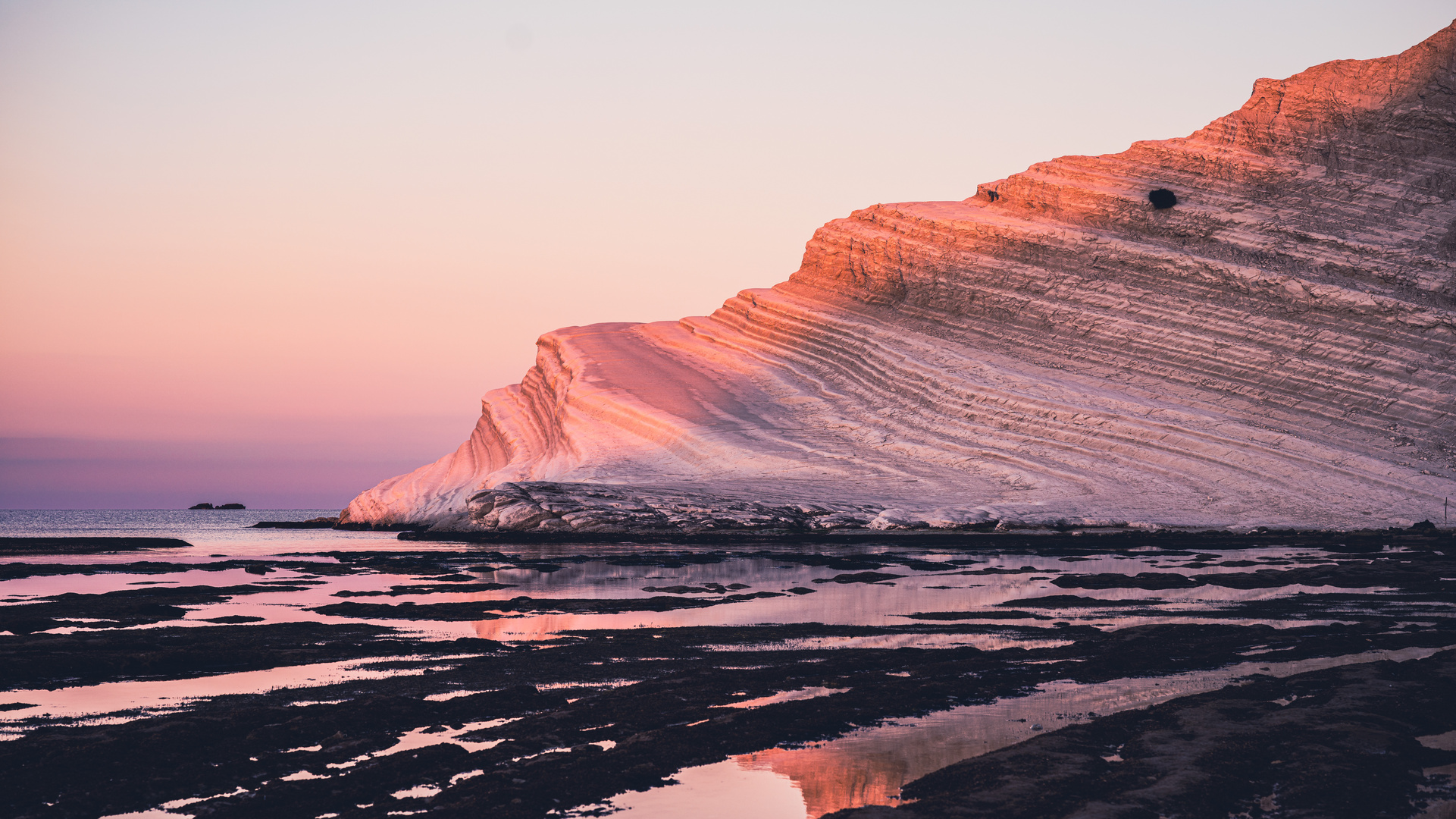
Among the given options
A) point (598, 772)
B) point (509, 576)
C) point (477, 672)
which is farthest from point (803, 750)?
point (509, 576)

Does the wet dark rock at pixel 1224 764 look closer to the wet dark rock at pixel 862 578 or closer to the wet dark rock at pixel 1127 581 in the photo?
the wet dark rock at pixel 1127 581

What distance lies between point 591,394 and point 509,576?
23.9 meters

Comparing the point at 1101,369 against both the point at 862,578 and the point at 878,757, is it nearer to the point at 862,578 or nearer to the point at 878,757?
the point at 862,578

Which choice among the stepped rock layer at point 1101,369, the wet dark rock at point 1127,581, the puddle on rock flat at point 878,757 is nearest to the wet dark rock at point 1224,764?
the puddle on rock flat at point 878,757

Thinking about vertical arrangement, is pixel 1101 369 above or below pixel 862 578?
above

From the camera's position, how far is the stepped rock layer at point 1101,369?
115ft

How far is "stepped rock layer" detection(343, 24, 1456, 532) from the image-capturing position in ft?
115

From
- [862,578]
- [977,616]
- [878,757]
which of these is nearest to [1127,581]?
[862,578]

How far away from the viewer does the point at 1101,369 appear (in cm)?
4169

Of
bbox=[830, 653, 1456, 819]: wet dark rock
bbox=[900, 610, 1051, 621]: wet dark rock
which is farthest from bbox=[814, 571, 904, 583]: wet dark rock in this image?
bbox=[830, 653, 1456, 819]: wet dark rock

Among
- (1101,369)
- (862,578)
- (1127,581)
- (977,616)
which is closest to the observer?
(977,616)

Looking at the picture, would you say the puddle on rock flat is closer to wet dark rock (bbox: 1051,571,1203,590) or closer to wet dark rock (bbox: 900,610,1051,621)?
wet dark rock (bbox: 900,610,1051,621)

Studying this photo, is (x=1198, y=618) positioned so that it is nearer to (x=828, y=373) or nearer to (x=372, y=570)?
(x=372, y=570)

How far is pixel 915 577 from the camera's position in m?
19.8
